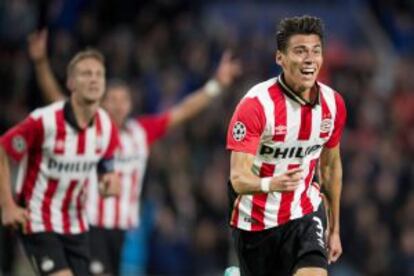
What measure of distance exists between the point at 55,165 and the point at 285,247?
2022mm

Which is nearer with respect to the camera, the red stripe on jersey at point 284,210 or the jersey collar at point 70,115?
the red stripe on jersey at point 284,210

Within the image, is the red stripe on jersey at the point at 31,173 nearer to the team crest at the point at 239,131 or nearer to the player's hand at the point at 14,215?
the player's hand at the point at 14,215

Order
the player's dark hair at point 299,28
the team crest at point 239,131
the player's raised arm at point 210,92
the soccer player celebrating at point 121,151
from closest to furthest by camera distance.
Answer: the team crest at point 239,131 → the player's dark hair at point 299,28 → the soccer player celebrating at point 121,151 → the player's raised arm at point 210,92

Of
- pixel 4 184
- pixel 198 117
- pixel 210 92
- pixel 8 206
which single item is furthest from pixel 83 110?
pixel 198 117

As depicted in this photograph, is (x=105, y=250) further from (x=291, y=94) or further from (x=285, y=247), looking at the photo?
(x=291, y=94)

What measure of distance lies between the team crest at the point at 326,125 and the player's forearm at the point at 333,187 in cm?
37

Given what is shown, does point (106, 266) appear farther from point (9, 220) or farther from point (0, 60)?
point (0, 60)

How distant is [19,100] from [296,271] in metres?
6.99

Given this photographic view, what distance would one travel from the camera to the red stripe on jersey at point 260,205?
740 cm

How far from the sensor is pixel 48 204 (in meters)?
8.70

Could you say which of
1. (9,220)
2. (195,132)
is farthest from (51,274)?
(195,132)

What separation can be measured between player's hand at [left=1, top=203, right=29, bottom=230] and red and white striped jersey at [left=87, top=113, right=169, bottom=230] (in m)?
1.86

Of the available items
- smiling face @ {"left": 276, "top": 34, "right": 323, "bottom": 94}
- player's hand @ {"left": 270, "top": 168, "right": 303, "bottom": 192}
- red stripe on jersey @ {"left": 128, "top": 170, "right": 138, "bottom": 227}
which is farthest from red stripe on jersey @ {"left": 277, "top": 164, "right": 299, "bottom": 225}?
red stripe on jersey @ {"left": 128, "top": 170, "right": 138, "bottom": 227}

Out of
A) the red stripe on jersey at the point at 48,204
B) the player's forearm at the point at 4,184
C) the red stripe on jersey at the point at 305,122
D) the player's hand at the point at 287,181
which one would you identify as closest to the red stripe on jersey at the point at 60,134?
the red stripe on jersey at the point at 48,204
